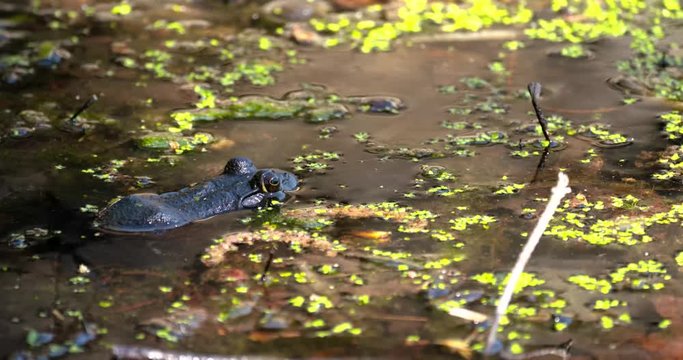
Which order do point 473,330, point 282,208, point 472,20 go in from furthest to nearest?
point 472,20 < point 282,208 < point 473,330

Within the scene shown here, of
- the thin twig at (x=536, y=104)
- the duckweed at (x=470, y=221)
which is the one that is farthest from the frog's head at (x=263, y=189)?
the thin twig at (x=536, y=104)

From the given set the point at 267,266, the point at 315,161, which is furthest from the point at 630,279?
the point at 315,161

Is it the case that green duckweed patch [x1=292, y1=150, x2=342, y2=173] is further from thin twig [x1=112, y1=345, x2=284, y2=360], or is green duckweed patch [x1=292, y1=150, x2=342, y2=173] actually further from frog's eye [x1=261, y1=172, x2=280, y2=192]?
thin twig [x1=112, y1=345, x2=284, y2=360]

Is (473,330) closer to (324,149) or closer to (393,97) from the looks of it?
(324,149)

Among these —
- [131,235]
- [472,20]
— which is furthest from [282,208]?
[472,20]

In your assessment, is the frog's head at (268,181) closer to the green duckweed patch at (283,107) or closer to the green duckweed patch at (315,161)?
the green duckweed patch at (315,161)

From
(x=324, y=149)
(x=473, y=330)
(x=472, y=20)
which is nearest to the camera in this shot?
(x=473, y=330)

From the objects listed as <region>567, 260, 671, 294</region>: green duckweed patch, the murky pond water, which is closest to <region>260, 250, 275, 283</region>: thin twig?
the murky pond water
